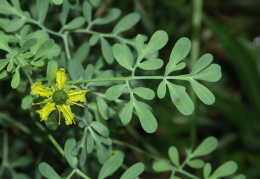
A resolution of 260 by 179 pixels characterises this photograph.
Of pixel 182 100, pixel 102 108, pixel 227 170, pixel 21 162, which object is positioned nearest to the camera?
pixel 182 100

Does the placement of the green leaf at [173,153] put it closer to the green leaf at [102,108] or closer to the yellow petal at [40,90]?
the green leaf at [102,108]

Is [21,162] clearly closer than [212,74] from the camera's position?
No

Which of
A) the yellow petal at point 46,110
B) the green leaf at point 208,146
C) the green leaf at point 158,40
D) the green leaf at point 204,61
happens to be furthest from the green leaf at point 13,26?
the green leaf at point 208,146

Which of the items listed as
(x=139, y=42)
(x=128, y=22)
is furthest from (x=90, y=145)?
(x=128, y=22)

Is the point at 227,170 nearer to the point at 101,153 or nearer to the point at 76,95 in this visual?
the point at 101,153

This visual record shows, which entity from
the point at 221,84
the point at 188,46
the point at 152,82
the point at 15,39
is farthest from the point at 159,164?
the point at 221,84

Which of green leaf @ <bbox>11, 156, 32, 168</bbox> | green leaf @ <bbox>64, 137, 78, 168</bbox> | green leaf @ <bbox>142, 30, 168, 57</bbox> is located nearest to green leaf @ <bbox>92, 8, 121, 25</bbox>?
green leaf @ <bbox>142, 30, 168, 57</bbox>
